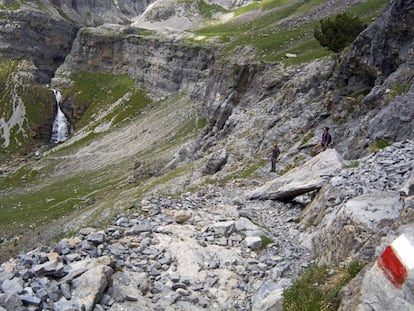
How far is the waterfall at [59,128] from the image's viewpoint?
12244 cm

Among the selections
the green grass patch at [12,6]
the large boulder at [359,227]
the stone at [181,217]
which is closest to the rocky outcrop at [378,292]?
the large boulder at [359,227]

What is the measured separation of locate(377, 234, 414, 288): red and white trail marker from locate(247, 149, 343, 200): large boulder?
37.0 ft

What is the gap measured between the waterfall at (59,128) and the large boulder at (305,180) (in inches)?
4280

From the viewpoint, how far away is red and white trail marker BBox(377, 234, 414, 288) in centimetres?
735

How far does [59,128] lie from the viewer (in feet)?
407

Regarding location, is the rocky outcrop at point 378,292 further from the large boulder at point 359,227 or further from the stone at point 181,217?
the stone at point 181,217

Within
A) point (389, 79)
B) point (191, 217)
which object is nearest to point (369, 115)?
point (389, 79)

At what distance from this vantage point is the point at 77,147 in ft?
298

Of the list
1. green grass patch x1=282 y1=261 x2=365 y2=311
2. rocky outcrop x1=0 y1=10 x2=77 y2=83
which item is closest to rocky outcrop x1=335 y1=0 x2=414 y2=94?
green grass patch x1=282 y1=261 x2=365 y2=311

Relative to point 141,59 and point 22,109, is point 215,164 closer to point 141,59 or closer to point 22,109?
point 141,59

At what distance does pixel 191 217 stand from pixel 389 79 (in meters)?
18.2

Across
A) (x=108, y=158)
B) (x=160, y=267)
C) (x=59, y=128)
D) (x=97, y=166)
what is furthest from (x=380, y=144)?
(x=59, y=128)

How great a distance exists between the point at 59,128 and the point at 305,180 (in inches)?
4522

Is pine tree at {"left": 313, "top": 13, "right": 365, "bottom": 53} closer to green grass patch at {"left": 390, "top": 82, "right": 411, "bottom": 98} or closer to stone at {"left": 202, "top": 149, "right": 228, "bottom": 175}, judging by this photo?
stone at {"left": 202, "top": 149, "right": 228, "bottom": 175}
